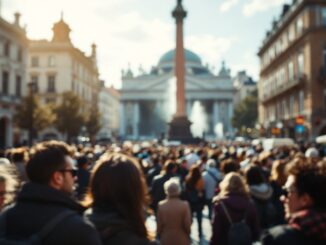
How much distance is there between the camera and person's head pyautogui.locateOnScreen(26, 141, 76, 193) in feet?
9.99

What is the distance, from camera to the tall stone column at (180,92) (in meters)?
41.0

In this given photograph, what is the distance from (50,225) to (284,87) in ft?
156

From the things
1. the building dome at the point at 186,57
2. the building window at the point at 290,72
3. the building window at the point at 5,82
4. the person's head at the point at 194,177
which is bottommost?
the person's head at the point at 194,177

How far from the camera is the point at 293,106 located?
150 ft

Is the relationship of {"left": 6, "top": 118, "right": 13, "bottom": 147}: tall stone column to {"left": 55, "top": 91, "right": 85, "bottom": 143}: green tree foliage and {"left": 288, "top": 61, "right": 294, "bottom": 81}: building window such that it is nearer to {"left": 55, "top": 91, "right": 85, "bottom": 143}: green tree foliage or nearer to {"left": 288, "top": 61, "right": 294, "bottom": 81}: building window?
{"left": 55, "top": 91, "right": 85, "bottom": 143}: green tree foliage

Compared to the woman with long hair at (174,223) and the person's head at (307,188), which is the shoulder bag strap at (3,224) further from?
the woman with long hair at (174,223)

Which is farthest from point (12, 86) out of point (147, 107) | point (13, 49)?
point (147, 107)

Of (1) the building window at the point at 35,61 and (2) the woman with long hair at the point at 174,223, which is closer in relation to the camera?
(2) the woman with long hair at the point at 174,223

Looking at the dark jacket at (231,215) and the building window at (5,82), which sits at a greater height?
the building window at (5,82)

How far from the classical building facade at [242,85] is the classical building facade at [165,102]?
13.5m

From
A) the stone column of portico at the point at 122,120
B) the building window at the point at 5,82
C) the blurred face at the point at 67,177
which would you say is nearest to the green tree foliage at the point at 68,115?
the building window at the point at 5,82

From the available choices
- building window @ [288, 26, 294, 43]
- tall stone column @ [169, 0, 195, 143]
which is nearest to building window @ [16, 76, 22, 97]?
tall stone column @ [169, 0, 195, 143]

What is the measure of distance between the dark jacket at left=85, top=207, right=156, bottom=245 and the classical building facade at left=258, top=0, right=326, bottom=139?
87.0ft

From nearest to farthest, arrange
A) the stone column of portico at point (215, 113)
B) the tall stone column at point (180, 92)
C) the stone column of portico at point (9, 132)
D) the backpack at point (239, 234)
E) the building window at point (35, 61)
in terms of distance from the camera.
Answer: the backpack at point (239, 234), the tall stone column at point (180, 92), the stone column of portico at point (9, 132), the building window at point (35, 61), the stone column of portico at point (215, 113)
